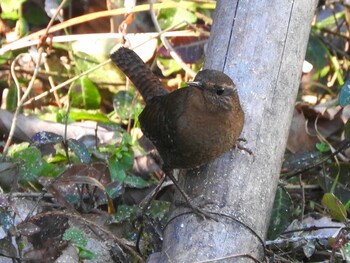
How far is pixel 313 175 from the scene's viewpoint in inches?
182

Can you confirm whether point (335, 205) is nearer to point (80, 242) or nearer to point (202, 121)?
point (202, 121)

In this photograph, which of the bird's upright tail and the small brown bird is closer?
the small brown bird

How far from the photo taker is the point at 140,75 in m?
3.89

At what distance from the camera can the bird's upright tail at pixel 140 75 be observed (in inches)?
150

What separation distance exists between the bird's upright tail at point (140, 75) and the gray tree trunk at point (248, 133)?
0.92ft

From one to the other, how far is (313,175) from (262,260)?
145 cm

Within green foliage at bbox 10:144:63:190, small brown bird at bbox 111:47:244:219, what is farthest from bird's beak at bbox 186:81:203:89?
green foliage at bbox 10:144:63:190

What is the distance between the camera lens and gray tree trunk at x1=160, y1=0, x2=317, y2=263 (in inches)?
123

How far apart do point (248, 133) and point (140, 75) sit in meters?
0.69

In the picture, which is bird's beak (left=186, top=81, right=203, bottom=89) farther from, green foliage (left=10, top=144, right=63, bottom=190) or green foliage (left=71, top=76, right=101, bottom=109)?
green foliage (left=71, top=76, right=101, bottom=109)

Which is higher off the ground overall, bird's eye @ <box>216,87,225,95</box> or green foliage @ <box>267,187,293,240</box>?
bird's eye @ <box>216,87,225,95</box>

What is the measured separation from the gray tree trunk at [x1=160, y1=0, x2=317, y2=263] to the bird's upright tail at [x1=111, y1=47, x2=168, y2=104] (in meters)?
0.28

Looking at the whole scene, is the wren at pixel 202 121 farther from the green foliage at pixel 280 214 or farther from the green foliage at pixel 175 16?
the green foliage at pixel 175 16

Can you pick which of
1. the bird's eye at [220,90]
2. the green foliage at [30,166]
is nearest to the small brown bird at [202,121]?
the bird's eye at [220,90]
